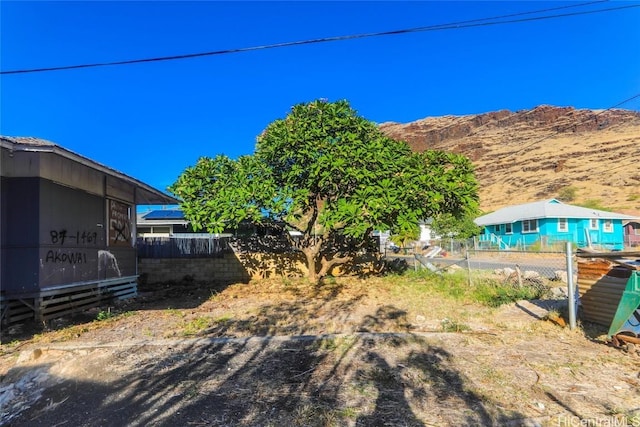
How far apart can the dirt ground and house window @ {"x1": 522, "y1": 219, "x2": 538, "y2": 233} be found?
29107mm

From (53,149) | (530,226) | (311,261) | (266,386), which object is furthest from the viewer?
(530,226)

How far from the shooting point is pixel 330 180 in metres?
10.7

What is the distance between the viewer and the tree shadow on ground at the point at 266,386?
3473 mm

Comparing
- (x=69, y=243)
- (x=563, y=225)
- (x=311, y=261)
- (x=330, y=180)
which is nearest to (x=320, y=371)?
(x=69, y=243)

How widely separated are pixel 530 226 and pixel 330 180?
29446mm

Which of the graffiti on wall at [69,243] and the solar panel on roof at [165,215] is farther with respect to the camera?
the solar panel on roof at [165,215]

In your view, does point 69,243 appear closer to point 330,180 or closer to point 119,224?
point 119,224

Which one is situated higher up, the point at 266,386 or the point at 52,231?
the point at 52,231

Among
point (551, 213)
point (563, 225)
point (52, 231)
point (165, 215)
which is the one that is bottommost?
point (563, 225)

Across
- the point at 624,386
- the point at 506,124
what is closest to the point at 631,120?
the point at 506,124

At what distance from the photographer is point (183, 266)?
1380 cm

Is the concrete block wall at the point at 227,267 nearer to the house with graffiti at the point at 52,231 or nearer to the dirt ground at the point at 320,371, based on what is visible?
the house with graffiti at the point at 52,231

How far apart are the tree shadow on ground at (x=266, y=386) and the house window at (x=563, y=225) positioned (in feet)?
106

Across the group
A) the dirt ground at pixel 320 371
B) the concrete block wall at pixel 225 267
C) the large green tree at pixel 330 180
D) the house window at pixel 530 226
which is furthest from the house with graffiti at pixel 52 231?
the house window at pixel 530 226
